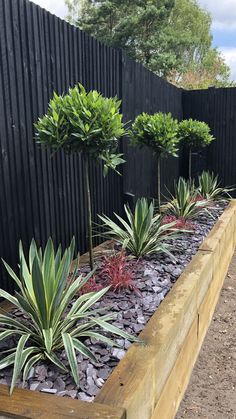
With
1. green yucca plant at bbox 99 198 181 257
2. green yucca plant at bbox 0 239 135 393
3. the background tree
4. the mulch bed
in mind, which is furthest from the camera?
the background tree

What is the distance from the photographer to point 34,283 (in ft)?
7.16

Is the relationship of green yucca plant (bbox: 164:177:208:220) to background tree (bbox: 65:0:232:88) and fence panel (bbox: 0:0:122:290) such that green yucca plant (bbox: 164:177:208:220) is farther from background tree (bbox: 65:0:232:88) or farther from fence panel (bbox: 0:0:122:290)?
background tree (bbox: 65:0:232:88)

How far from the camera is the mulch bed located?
1961mm

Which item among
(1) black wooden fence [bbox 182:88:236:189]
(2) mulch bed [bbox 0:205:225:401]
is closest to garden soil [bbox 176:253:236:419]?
(2) mulch bed [bbox 0:205:225:401]

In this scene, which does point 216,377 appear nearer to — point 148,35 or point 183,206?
point 183,206

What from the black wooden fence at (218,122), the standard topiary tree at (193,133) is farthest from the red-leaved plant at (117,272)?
the black wooden fence at (218,122)

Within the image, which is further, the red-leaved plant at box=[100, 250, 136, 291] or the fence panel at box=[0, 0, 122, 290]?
the red-leaved plant at box=[100, 250, 136, 291]

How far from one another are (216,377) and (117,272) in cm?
109

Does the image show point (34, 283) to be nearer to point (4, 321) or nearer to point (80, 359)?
point (4, 321)

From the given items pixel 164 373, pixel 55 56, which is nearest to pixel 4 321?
pixel 164 373

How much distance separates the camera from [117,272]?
3.23 meters

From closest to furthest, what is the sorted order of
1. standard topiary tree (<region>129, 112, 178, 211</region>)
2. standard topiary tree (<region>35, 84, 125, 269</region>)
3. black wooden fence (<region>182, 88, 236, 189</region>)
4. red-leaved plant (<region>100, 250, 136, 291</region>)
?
standard topiary tree (<region>35, 84, 125, 269</region>) → red-leaved plant (<region>100, 250, 136, 291</region>) → standard topiary tree (<region>129, 112, 178, 211</region>) → black wooden fence (<region>182, 88, 236, 189</region>)

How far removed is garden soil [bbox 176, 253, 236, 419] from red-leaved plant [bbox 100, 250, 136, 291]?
34.0 inches

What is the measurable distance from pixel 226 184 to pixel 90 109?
21.1ft
